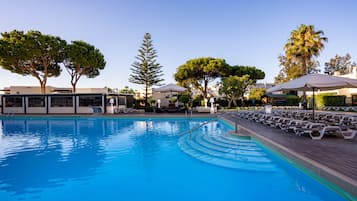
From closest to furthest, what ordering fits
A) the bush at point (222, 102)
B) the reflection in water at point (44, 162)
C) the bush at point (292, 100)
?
the reflection in water at point (44, 162)
the bush at point (292, 100)
the bush at point (222, 102)

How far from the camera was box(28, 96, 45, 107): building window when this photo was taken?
57.4ft

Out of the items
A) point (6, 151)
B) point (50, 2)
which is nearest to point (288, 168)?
point (6, 151)

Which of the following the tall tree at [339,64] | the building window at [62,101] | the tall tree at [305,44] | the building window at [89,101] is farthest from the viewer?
the tall tree at [339,64]

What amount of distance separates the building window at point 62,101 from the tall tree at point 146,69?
7.35 metres

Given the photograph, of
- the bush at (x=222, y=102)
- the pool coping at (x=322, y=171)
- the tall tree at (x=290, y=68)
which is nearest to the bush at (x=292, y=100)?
the tall tree at (x=290, y=68)

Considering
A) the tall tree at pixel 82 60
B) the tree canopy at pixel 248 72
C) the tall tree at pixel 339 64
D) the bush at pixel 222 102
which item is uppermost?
the tall tree at pixel 339 64

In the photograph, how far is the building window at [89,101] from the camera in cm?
1677

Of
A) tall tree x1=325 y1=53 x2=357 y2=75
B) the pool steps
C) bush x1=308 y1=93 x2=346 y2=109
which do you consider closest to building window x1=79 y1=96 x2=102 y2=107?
the pool steps

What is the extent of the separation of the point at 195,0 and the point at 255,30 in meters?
5.38

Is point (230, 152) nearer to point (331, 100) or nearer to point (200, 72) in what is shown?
point (331, 100)

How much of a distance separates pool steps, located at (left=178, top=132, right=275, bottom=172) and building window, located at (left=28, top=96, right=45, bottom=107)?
16566 millimetres

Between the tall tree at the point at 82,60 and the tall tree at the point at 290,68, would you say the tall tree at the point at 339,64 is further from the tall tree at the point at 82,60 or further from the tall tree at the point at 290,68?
the tall tree at the point at 82,60

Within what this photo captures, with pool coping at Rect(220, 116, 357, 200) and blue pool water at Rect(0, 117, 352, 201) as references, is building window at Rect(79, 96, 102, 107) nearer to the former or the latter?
blue pool water at Rect(0, 117, 352, 201)

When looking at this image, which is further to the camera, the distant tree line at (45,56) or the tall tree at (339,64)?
the tall tree at (339,64)
